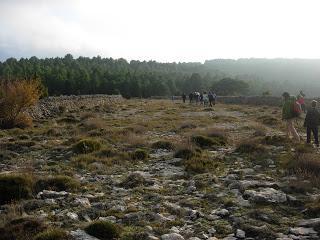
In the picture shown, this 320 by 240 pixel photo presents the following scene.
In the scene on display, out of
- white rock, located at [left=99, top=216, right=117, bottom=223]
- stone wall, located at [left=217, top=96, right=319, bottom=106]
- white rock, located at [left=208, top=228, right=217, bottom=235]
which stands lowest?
stone wall, located at [left=217, top=96, right=319, bottom=106]

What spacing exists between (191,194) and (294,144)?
801cm

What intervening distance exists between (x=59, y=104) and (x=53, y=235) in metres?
35.6

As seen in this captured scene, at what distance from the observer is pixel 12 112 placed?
3062cm

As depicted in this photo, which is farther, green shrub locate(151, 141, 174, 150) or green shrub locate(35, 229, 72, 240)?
green shrub locate(151, 141, 174, 150)

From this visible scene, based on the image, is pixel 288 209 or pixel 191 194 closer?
pixel 288 209

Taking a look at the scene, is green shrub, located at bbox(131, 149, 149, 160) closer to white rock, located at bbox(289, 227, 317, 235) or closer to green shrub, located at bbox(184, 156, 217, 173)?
green shrub, located at bbox(184, 156, 217, 173)

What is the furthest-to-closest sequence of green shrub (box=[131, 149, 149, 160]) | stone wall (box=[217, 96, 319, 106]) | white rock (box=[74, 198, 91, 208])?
stone wall (box=[217, 96, 319, 106]), green shrub (box=[131, 149, 149, 160]), white rock (box=[74, 198, 91, 208])

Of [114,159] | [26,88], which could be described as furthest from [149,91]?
[114,159]

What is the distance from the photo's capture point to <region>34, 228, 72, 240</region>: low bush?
7844 millimetres

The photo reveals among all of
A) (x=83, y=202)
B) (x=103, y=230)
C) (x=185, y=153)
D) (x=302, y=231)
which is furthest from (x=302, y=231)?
(x=185, y=153)

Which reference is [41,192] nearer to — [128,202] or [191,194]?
[128,202]

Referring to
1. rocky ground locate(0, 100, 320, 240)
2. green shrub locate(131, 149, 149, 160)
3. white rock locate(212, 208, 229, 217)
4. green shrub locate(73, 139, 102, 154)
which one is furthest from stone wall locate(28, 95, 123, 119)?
white rock locate(212, 208, 229, 217)

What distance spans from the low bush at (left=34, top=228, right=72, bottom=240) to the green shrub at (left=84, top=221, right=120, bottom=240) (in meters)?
0.43

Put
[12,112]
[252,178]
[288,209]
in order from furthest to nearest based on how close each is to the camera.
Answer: [12,112] < [252,178] < [288,209]
